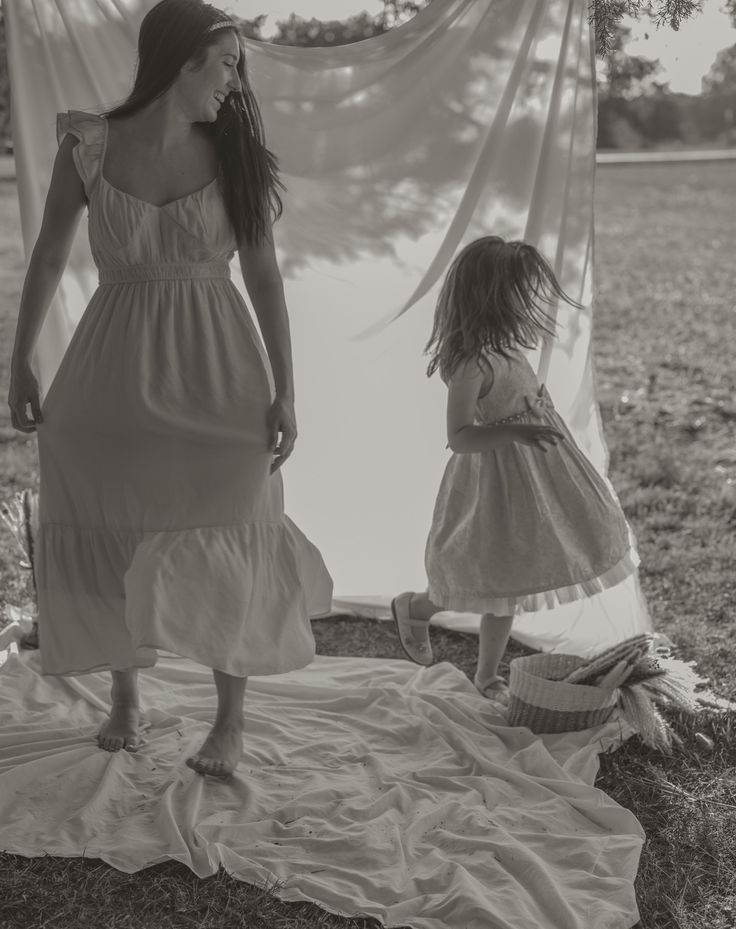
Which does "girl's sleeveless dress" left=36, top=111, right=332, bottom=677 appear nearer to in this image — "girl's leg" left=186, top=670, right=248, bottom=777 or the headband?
"girl's leg" left=186, top=670, right=248, bottom=777

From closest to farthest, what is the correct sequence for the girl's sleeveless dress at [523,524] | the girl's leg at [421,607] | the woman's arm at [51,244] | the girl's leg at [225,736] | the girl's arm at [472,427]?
1. the woman's arm at [51,244]
2. the girl's leg at [225,736]
3. the girl's arm at [472,427]
4. the girl's sleeveless dress at [523,524]
5. the girl's leg at [421,607]

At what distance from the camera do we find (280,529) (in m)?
2.72

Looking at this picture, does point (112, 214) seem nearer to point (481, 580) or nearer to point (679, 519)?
point (481, 580)

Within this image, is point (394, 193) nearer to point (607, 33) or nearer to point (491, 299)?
point (491, 299)

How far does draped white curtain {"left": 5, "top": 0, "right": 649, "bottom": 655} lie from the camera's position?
3.37 meters

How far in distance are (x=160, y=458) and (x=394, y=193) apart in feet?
4.59

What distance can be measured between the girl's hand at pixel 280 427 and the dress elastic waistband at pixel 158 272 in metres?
0.33

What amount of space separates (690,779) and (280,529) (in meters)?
1.16

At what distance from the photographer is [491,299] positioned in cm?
309

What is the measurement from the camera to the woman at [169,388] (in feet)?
8.38

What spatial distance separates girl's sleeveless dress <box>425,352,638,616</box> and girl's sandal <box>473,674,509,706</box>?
0.24 metres

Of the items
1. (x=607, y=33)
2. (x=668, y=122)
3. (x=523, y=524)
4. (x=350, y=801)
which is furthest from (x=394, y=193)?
(x=668, y=122)

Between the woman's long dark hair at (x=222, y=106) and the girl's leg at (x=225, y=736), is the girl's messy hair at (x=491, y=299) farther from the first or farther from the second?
the girl's leg at (x=225, y=736)

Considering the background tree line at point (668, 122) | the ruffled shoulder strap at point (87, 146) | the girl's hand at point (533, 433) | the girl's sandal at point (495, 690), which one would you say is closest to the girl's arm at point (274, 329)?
the ruffled shoulder strap at point (87, 146)
